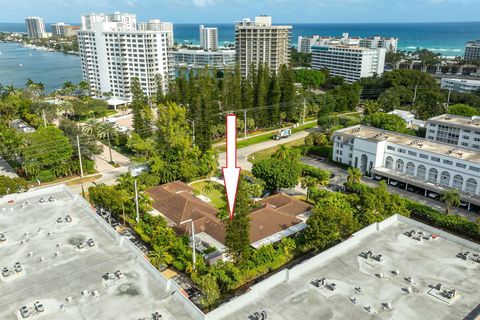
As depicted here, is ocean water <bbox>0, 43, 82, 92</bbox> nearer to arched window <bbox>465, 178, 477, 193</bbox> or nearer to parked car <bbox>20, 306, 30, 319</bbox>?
parked car <bbox>20, 306, 30, 319</bbox>

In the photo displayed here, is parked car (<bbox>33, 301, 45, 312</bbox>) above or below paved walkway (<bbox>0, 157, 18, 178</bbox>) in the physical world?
above

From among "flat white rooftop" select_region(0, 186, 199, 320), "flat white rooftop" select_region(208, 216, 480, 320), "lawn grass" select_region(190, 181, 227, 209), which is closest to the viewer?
"flat white rooftop" select_region(208, 216, 480, 320)

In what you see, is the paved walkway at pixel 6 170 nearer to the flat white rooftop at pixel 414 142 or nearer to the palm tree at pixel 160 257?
the palm tree at pixel 160 257

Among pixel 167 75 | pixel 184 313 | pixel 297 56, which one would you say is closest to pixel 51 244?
pixel 184 313

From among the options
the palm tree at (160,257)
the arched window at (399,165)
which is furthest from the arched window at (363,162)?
the palm tree at (160,257)

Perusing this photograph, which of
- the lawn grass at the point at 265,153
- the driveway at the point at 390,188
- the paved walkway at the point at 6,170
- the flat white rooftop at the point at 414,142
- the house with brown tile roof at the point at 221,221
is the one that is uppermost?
the flat white rooftop at the point at 414,142

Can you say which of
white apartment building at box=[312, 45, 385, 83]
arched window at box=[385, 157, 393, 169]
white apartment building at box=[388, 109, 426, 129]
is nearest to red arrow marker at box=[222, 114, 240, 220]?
arched window at box=[385, 157, 393, 169]
